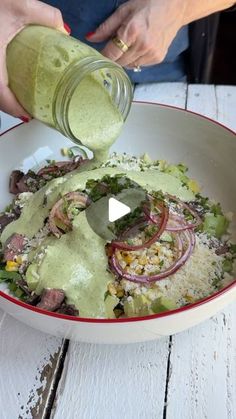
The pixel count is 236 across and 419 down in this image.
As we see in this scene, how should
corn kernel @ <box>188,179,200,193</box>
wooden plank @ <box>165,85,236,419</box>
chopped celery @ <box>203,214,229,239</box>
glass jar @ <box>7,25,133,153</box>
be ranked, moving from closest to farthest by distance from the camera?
1. wooden plank @ <box>165,85,236,419</box>
2. glass jar @ <box>7,25,133,153</box>
3. chopped celery @ <box>203,214,229,239</box>
4. corn kernel @ <box>188,179,200,193</box>

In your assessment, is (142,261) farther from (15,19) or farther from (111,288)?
(15,19)

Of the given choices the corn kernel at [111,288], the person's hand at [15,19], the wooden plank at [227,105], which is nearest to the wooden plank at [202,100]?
the wooden plank at [227,105]

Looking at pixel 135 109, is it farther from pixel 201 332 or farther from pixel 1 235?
pixel 201 332

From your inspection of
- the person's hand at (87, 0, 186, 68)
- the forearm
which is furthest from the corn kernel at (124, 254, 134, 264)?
the forearm

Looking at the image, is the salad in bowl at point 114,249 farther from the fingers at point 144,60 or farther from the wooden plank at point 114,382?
the fingers at point 144,60

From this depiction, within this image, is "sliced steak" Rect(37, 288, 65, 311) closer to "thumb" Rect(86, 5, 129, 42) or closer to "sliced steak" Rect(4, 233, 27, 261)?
"sliced steak" Rect(4, 233, 27, 261)

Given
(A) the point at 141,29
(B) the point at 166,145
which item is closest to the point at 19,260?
(B) the point at 166,145

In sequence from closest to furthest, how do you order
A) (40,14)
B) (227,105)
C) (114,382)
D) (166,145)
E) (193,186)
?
(114,382)
(40,14)
(193,186)
(166,145)
(227,105)
